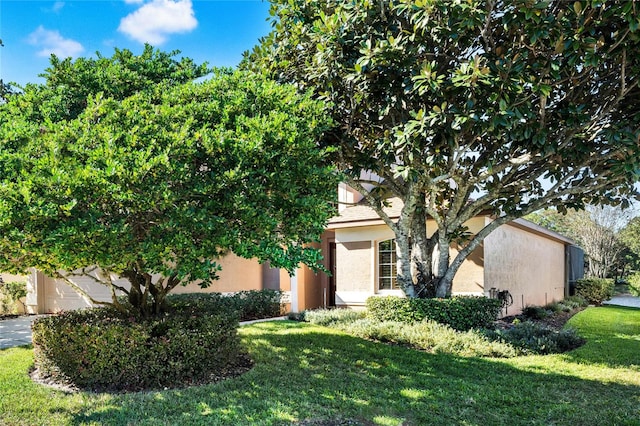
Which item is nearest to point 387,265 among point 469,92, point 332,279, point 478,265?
point 478,265

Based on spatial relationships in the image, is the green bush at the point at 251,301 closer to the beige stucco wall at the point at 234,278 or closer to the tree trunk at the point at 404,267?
the beige stucco wall at the point at 234,278

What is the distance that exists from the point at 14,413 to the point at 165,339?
1950 mm

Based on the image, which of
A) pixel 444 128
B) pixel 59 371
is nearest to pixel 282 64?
pixel 444 128

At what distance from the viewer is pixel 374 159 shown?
→ 1000 centimetres

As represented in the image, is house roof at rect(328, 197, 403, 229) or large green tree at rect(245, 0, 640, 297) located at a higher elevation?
large green tree at rect(245, 0, 640, 297)

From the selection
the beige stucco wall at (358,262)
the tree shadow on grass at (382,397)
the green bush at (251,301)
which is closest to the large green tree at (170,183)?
the tree shadow on grass at (382,397)

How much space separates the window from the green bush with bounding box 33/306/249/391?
772cm

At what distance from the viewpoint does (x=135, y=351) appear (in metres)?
6.45

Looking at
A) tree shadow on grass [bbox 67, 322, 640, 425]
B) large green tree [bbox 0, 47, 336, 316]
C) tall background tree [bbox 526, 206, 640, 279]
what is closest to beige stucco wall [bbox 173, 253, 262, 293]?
tree shadow on grass [bbox 67, 322, 640, 425]

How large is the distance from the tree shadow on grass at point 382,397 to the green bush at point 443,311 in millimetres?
1865

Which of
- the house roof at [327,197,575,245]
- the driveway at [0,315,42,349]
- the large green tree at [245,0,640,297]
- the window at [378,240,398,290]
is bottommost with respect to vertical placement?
the driveway at [0,315,42,349]

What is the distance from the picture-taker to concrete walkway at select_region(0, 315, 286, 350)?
32.9ft

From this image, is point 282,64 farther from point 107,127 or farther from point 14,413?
point 14,413

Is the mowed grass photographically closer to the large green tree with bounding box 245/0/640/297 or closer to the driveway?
the driveway
